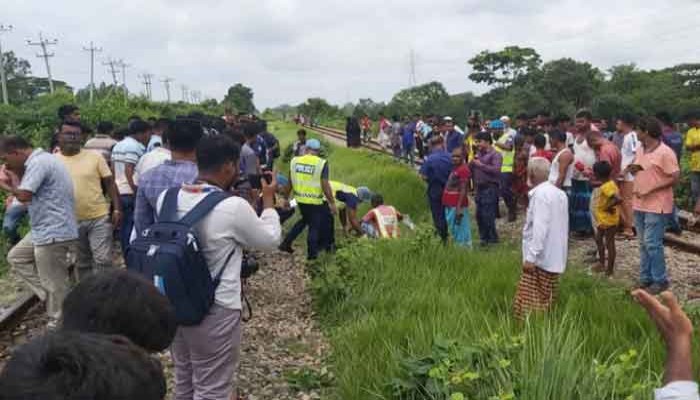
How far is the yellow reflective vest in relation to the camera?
22.2ft

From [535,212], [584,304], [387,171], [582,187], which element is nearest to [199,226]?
[535,212]

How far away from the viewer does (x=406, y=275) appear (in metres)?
5.59

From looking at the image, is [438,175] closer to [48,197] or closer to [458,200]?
[458,200]

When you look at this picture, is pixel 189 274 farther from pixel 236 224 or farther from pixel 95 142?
pixel 95 142

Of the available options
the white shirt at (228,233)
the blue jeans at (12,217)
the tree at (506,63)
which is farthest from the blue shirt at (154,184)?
the tree at (506,63)

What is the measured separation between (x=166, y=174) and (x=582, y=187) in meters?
6.16

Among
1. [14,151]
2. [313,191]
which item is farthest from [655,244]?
[14,151]

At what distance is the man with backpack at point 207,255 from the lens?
2.75 m

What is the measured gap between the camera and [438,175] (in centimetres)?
781

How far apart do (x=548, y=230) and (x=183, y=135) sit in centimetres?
271

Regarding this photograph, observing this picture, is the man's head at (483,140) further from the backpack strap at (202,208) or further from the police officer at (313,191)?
the backpack strap at (202,208)

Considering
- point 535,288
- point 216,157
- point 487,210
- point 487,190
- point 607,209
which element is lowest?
point 535,288

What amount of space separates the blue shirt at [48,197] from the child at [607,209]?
211 inches

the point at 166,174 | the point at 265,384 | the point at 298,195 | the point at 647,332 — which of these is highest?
the point at 166,174
